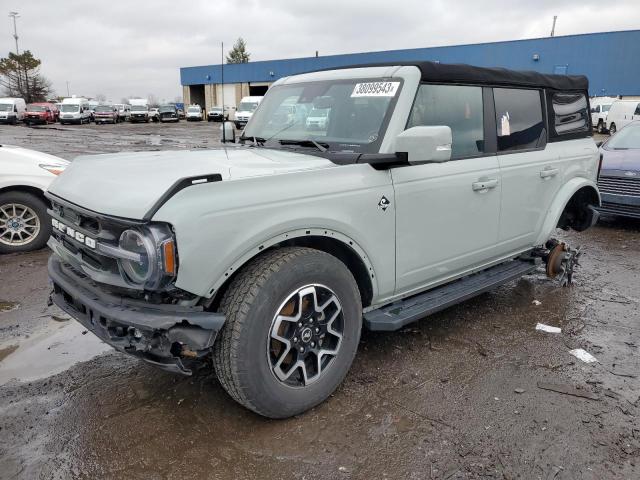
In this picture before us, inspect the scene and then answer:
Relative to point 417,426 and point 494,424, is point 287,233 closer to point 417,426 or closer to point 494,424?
point 417,426

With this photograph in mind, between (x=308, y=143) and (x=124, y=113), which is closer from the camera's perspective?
(x=308, y=143)

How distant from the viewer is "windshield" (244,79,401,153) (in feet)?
10.8

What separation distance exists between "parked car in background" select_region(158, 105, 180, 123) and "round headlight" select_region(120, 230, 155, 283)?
5004 centimetres

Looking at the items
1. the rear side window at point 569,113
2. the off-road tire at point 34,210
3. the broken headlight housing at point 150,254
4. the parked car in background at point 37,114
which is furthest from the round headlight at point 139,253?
the parked car in background at point 37,114

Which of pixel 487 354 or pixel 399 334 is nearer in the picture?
pixel 487 354

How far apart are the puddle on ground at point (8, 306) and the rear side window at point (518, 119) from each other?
4.49 meters

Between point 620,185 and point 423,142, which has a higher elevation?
point 423,142

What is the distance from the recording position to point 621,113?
85.5ft

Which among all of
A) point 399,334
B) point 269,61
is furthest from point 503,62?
point 399,334

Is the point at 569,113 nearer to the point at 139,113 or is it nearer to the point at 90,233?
the point at 90,233

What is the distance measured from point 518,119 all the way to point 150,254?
10.8 feet

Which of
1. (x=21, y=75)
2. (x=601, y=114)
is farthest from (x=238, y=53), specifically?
(x=601, y=114)

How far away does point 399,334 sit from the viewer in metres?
3.95

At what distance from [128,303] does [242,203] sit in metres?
0.76
